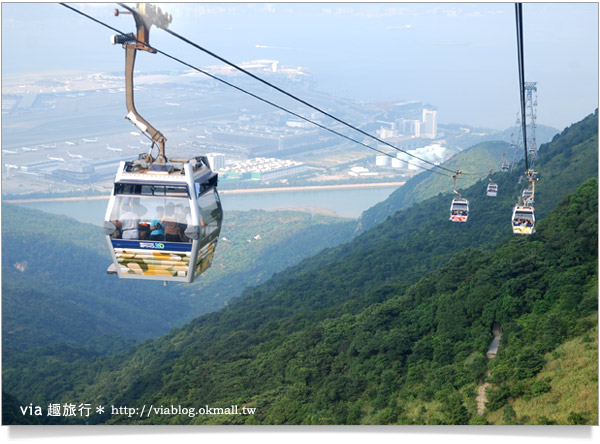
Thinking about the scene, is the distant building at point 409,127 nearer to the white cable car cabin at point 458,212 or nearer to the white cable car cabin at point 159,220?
the white cable car cabin at point 458,212

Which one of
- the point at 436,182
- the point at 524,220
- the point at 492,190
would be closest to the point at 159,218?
the point at 524,220

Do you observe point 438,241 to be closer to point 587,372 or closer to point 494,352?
point 494,352

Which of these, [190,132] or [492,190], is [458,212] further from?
[190,132]

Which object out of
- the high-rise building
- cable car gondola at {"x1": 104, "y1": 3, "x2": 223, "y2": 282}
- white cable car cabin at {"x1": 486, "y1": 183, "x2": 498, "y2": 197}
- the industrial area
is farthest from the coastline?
cable car gondola at {"x1": 104, "y1": 3, "x2": 223, "y2": 282}

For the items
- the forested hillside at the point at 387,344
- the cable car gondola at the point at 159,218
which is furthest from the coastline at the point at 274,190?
the cable car gondola at the point at 159,218

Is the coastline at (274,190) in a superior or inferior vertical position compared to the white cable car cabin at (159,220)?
superior

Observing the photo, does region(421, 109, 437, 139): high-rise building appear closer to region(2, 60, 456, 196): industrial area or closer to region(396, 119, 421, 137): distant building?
region(2, 60, 456, 196): industrial area
